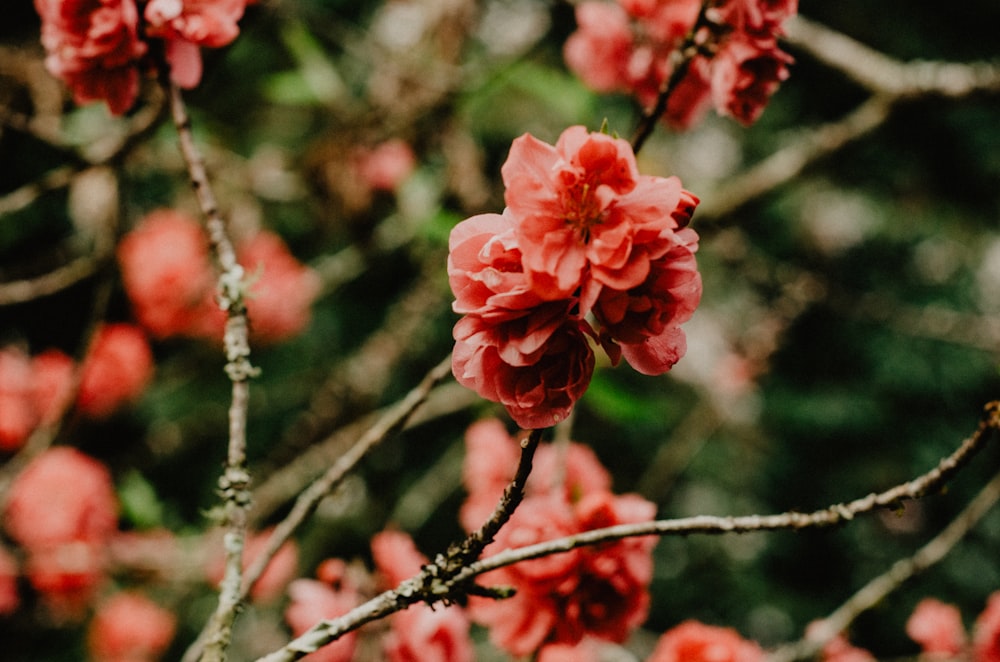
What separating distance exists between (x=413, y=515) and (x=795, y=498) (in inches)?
90.8

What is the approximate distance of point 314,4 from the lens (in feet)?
8.74

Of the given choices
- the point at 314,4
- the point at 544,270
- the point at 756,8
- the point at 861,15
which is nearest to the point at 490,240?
the point at 544,270

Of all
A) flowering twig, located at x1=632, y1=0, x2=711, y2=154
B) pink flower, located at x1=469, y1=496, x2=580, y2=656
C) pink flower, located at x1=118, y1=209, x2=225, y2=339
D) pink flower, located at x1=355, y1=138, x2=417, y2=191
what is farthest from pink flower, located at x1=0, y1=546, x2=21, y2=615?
flowering twig, located at x1=632, y1=0, x2=711, y2=154

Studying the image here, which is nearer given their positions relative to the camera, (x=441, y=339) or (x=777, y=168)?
(x=777, y=168)

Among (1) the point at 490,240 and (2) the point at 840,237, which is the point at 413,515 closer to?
(1) the point at 490,240

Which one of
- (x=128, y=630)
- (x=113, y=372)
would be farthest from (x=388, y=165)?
(x=128, y=630)

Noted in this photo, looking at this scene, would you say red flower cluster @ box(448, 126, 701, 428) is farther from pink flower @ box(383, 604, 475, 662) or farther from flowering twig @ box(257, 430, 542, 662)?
pink flower @ box(383, 604, 475, 662)

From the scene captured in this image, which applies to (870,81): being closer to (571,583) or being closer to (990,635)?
(990,635)

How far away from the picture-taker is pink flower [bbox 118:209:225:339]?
214 centimetres

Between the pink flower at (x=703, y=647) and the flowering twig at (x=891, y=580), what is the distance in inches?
4.5

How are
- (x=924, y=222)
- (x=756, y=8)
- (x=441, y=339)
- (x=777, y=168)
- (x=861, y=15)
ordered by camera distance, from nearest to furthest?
(x=756, y=8), (x=777, y=168), (x=441, y=339), (x=861, y=15), (x=924, y=222)

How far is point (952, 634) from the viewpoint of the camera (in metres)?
1.11

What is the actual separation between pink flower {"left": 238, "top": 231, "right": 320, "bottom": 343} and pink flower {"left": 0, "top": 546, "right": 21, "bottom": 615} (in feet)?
2.76

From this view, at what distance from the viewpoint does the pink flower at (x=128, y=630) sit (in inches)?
75.5
